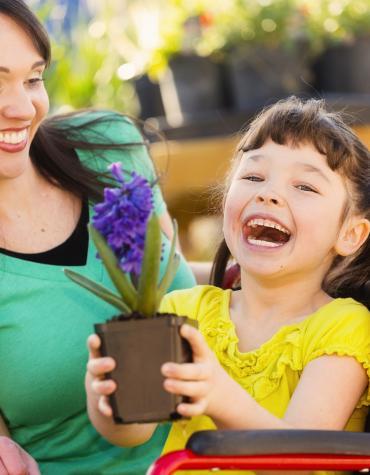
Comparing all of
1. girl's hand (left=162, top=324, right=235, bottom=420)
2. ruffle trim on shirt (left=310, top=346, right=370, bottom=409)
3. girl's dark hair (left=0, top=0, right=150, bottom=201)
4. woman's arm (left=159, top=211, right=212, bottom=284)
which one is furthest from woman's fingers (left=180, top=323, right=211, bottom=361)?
woman's arm (left=159, top=211, right=212, bottom=284)

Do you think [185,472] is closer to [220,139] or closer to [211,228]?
[220,139]

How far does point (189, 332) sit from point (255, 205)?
511 millimetres

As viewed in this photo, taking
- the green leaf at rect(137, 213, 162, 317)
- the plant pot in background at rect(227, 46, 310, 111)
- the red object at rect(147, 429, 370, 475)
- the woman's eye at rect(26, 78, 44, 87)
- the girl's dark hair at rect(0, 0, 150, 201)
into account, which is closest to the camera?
the green leaf at rect(137, 213, 162, 317)

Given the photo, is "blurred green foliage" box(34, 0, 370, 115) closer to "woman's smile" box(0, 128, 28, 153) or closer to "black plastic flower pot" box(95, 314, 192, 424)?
"woman's smile" box(0, 128, 28, 153)

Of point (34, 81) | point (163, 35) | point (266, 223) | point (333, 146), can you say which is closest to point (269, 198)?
point (266, 223)

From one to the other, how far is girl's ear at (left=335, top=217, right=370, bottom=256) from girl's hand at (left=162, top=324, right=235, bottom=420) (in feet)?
1.70

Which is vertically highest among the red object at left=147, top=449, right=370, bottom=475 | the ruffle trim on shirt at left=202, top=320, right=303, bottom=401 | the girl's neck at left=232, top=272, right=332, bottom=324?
the girl's neck at left=232, top=272, right=332, bottom=324

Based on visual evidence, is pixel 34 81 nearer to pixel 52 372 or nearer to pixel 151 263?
pixel 52 372

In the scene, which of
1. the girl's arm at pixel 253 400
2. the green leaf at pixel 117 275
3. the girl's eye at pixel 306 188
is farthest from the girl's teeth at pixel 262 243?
the green leaf at pixel 117 275

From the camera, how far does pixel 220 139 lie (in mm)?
4527

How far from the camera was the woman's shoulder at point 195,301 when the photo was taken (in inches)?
84.4

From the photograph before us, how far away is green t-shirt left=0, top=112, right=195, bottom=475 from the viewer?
219 cm

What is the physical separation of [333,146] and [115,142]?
68 cm

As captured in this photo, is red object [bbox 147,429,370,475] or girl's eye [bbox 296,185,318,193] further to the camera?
girl's eye [bbox 296,185,318,193]
